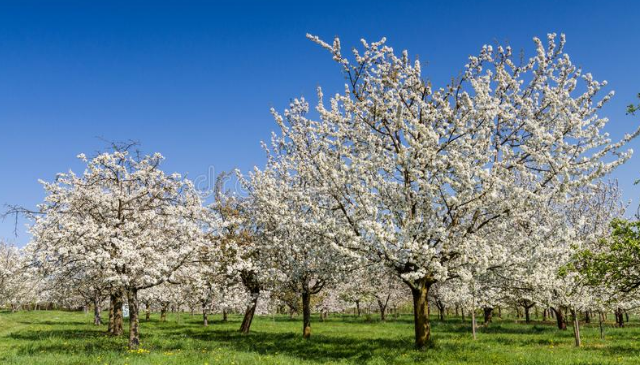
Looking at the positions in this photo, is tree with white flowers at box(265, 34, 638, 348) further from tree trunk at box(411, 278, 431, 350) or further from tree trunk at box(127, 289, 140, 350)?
tree trunk at box(127, 289, 140, 350)

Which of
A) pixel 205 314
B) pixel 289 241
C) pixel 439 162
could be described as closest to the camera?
pixel 439 162

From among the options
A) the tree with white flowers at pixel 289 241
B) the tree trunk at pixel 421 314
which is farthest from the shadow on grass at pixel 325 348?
the tree with white flowers at pixel 289 241

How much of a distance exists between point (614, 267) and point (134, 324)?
58.8 ft

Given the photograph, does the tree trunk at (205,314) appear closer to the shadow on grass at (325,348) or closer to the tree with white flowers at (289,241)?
the tree with white flowers at (289,241)

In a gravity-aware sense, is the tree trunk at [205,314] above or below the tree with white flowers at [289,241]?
below

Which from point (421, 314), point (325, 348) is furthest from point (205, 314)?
point (421, 314)

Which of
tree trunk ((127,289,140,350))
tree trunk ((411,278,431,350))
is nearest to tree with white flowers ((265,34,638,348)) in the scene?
tree trunk ((411,278,431,350))

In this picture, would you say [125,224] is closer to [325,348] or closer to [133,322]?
[133,322]

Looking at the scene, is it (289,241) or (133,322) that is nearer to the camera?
(133,322)

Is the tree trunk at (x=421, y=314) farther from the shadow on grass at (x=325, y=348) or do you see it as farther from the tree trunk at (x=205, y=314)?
the tree trunk at (x=205, y=314)

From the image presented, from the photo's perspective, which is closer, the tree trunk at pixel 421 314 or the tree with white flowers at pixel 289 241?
the tree trunk at pixel 421 314

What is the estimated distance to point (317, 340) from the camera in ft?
77.7

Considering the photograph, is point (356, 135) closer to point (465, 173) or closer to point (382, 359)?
point (465, 173)

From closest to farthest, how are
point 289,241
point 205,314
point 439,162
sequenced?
point 439,162 → point 289,241 → point 205,314
